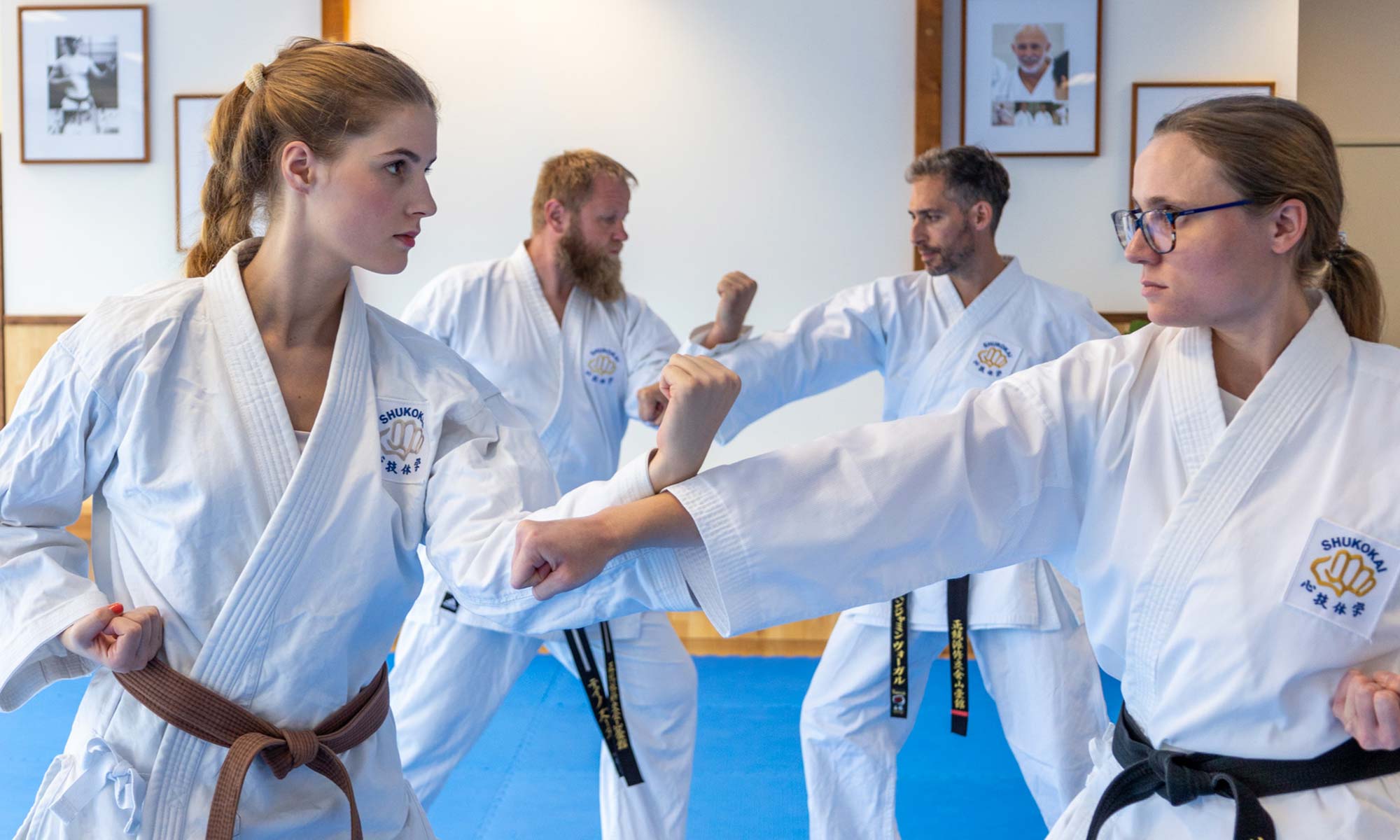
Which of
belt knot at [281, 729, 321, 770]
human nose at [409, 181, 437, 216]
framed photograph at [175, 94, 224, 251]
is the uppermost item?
framed photograph at [175, 94, 224, 251]

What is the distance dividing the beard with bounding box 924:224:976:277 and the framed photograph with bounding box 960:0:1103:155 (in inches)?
85.3

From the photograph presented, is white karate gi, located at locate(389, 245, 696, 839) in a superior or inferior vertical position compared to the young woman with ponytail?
inferior

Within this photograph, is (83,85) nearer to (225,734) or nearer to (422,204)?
(422,204)

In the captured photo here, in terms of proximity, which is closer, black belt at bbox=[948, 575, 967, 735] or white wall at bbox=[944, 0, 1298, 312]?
black belt at bbox=[948, 575, 967, 735]

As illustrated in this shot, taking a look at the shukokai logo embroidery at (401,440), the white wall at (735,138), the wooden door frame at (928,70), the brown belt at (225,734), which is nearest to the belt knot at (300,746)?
the brown belt at (225,734)

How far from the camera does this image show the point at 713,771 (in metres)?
3.61

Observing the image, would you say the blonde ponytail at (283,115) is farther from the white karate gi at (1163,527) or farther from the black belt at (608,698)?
the black belt at (608,698)

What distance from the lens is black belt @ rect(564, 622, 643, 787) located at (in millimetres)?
2660

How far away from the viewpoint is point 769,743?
386 centimetres

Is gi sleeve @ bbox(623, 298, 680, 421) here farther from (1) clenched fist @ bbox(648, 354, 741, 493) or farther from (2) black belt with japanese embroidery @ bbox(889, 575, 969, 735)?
(1) clenched fist @ bbox(648, 354, 741, 493)

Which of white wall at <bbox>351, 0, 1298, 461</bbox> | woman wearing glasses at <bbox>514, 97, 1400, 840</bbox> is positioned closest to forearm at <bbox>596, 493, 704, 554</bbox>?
woman wearing glasses at <bbox>514, 97, 1400, 840</bbox>

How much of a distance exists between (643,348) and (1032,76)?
2551 millimetres

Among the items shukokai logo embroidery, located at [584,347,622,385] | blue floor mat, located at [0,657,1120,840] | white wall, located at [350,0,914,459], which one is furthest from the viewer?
white wall, located at [350,0,914,459]

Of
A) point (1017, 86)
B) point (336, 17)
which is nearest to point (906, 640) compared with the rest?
point (1017, 86)
